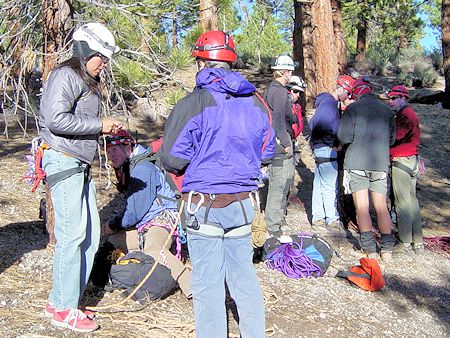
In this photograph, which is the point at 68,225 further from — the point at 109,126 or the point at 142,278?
the point at 142,278

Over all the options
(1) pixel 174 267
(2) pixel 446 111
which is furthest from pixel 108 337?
(2) pixel 446 111

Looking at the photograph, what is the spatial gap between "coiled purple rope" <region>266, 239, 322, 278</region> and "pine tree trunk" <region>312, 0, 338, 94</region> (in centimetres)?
490

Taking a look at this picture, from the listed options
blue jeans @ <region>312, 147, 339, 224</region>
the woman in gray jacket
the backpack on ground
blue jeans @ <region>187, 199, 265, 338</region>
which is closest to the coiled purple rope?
the backpack on ground

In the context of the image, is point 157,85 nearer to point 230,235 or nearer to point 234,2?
point 234,2

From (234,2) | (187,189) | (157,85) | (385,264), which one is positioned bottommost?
(385,264)

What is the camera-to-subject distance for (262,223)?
15.4 feet

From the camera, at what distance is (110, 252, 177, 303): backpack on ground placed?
4.55 meters

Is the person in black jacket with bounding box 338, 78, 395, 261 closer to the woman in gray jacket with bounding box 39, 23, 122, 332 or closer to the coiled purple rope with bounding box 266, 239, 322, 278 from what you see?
the coiled purple rope with bounding box 266, 239, 322, 278

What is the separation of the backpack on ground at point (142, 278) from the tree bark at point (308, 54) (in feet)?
24.5

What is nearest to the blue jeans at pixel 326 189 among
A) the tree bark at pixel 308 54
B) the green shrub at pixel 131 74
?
the green shrub at pixel 131 74

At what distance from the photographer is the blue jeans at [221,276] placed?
135 inches

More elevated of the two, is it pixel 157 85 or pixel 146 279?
pixel 157 85

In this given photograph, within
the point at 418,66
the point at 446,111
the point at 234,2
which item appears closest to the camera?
the point at 234,2

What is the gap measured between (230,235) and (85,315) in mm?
1289
